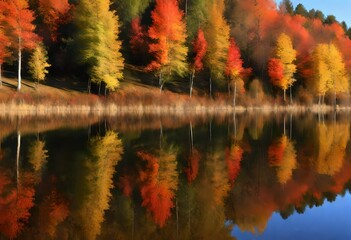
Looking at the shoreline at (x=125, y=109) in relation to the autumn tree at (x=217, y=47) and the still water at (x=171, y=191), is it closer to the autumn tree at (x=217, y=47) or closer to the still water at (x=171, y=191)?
the autumn tree at (x=217, y=47)

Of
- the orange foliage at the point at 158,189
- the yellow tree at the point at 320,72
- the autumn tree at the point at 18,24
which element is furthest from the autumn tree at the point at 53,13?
the orange foliage at the point at 158,189

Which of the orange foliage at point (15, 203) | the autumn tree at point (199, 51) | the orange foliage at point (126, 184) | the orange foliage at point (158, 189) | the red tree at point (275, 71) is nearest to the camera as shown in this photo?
the orange foliage at point (15, 203)

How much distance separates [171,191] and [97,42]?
3546 centimetres

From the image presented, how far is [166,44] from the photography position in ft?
156

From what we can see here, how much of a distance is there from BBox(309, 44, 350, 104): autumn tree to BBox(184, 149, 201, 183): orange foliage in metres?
45.8

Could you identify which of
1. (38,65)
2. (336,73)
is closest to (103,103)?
(38,65)

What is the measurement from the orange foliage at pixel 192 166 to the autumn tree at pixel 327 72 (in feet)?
150

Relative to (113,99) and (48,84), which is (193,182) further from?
(48,84)

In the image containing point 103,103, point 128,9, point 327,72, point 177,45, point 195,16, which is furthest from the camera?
point 195,16

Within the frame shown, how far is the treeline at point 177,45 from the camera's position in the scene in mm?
42500

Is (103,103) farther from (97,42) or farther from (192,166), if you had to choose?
(192,166)

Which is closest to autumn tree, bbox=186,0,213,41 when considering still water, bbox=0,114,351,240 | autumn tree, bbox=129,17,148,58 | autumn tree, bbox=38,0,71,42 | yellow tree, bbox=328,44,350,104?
autumn tree, bbox=129,17,148,58

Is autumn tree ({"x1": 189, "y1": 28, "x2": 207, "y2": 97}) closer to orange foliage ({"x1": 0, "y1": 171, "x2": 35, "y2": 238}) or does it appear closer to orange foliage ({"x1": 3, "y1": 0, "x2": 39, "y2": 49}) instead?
orange foliage ({"x1": 3, "y1": 0, "x2": 39, "y2": 49})

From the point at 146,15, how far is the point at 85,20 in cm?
1863
